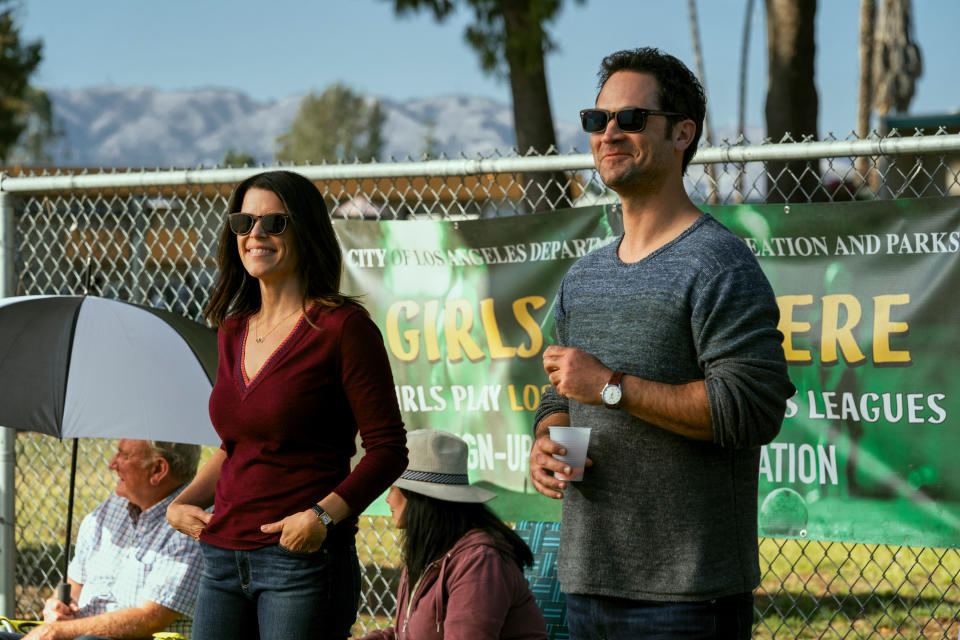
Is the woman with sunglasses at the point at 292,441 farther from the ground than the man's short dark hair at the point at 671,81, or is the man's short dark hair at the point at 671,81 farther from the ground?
the man's short dark hair at the point at 671,81

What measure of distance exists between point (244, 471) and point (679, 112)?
1.35 metres

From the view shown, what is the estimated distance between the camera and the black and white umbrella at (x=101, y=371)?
3.57 metres

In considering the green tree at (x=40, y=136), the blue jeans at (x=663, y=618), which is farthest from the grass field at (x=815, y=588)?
the green tree at (x=40, y=136)

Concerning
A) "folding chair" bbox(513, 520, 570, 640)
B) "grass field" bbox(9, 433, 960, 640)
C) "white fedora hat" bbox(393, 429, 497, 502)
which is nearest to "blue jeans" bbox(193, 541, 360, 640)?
"white fedora hat" bbox(393, 429, 497, 502)

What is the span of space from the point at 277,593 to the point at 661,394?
111 cm

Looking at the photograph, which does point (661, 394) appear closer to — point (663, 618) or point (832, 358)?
point (663, 618)

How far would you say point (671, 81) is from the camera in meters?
2.32

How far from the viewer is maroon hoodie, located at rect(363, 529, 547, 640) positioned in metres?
2.97

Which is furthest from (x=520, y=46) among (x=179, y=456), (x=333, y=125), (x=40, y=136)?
(x=40, y=136)

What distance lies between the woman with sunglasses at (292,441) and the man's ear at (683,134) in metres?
0.90

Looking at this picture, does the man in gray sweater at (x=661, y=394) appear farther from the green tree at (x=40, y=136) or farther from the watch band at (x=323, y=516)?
the green tree at (x=40, y=136)

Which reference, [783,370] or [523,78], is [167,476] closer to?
[783,370]

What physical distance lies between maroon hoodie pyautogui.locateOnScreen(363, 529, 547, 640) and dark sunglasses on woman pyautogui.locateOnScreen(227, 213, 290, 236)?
1.02 m

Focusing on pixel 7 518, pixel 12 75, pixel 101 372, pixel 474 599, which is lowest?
pixel 7 518
